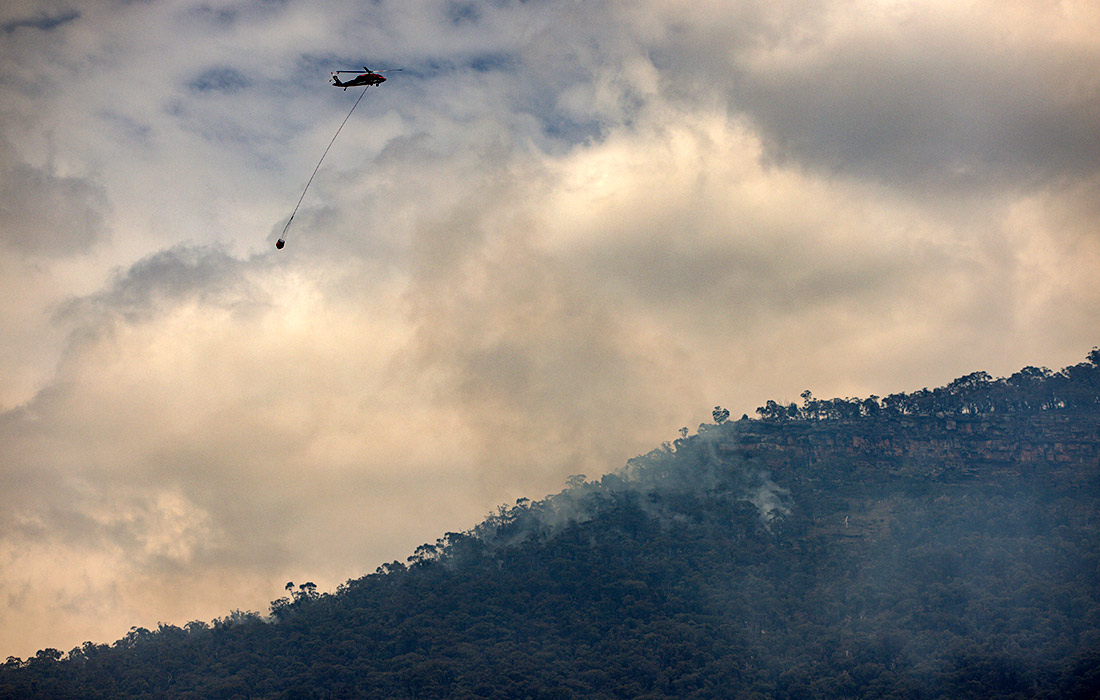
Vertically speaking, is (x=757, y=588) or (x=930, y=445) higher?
(x=930, y=445)

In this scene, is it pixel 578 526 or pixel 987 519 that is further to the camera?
pixel 578 526

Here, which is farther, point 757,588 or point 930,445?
point 930,445

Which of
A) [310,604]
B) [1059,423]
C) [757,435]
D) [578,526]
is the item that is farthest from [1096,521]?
[310,604]

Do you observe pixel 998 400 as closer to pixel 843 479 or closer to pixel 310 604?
pixel 843 479

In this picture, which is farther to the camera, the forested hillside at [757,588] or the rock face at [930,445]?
the rock face at [930,445]
